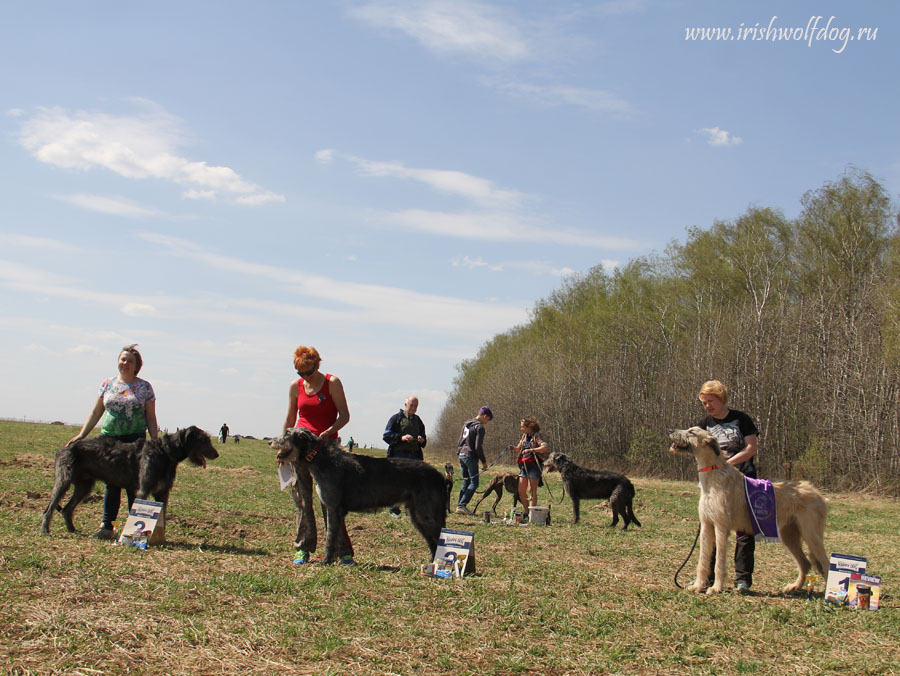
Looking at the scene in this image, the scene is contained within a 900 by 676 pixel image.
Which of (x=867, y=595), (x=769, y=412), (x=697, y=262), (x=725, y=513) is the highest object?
(x=697, y=262)

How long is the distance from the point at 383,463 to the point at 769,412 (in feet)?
75.1

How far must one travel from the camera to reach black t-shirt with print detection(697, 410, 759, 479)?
266 inches

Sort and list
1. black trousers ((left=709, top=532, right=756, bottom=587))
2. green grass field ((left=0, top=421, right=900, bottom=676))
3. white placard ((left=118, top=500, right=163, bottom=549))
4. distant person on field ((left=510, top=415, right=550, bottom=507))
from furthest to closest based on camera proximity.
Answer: distant person on field ((left=510, top=415, right=550, bottom=507))
white placard ((left=118, top=500, right=163, bottom=549))
black trousers ((left=709, top=532, right=756, bottom=587))
green grass field ((left=0, top=421, right=900, bottom=676))

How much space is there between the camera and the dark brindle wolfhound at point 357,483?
6766 mm

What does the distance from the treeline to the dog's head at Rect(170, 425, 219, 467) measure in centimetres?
1935

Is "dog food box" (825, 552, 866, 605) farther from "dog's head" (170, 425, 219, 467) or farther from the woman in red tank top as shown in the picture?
"dog's head" (170, 425, 219, 467)

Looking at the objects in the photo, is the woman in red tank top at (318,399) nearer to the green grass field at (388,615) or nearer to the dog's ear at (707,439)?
the green grass field at (388,615)

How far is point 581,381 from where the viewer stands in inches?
1451

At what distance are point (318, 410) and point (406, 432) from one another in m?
4.22

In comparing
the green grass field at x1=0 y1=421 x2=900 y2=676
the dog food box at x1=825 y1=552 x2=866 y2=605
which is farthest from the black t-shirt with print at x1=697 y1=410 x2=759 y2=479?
the green grass field at x1=0 y1=421 x2=900 y2=676

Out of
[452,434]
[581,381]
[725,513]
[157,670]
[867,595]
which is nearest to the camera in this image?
[157,670]

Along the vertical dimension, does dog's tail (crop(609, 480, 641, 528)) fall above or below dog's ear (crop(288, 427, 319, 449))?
below

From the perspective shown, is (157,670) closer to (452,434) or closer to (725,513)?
(725,513)

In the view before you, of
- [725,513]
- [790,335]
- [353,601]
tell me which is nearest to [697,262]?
[790,335]
